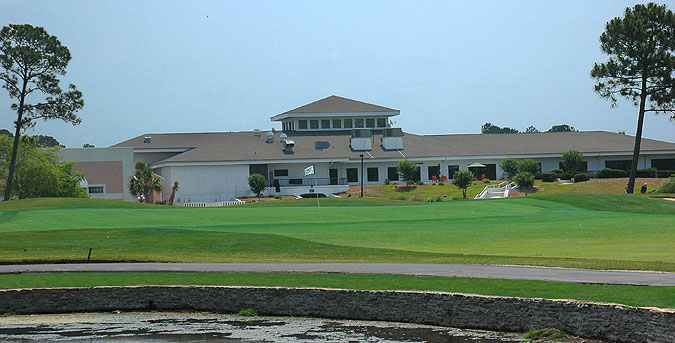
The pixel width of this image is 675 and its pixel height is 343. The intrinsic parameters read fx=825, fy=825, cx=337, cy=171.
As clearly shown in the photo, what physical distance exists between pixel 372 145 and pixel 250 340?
2686 inches

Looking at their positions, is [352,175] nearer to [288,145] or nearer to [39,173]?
[288,145]

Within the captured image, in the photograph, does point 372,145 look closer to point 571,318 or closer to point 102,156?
point 102,156

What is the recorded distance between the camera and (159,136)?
95312mm

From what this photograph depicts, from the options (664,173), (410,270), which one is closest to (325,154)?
(664,173)

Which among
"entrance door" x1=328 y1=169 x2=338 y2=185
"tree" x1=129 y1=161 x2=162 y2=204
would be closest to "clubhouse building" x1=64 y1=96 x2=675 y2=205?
"entrance door" x1=328 y1=169 x2=338 y2=185

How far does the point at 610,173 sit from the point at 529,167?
8.23 meters

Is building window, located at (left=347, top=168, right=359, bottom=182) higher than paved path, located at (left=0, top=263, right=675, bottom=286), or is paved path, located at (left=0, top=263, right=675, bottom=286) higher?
building window, located at (left=347, top=168, right=359, bottom=182)

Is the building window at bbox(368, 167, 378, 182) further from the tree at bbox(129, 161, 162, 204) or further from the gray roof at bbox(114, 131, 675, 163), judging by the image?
the tree at bbox(129, 161, 162, 204)

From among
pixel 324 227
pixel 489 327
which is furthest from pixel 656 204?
pixel 489 327

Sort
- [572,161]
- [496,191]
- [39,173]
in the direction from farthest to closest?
[572,161], [39,173], [496,191]

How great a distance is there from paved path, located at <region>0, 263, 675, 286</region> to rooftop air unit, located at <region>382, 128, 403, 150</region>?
6026cm

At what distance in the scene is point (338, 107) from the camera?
92625 mm

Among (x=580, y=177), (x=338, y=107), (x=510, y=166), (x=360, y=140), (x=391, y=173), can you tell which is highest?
(x=338, y=107)

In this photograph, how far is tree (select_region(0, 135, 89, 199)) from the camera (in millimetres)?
74312
